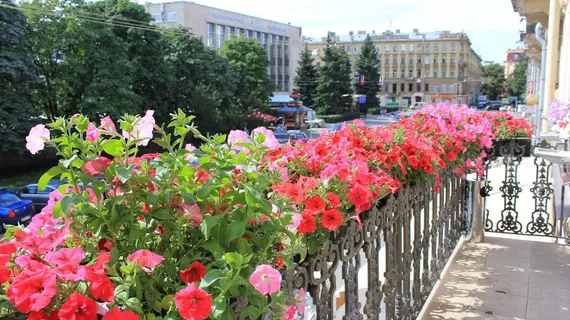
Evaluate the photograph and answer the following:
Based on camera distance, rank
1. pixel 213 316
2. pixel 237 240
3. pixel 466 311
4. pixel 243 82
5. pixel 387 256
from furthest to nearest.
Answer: pixel 243 82, pixel 466 311, pixel 387 256, pixel 237 240, pixel 213 316

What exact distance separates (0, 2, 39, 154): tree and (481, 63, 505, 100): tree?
355 ft

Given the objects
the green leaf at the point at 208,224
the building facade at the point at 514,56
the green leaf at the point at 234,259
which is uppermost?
the building facade at the point at 514,56

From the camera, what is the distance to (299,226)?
69.1 inches

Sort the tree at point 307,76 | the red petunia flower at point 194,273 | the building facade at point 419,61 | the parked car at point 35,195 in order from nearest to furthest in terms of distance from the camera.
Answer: the red petunia flower at point 194,273
the parked car at point 35,195
the tree at point 307,76
the building facade at point 419,61

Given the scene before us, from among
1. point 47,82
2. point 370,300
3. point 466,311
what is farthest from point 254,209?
point 47,82

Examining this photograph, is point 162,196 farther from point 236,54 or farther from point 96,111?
point 236,54

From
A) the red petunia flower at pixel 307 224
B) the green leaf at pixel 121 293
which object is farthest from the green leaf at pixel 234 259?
the red petunia flower at pixel 307 224

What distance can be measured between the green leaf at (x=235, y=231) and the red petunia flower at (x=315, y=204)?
44cm

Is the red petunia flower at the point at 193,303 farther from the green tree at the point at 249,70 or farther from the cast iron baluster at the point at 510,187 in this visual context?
the green tree at the point at 249,70

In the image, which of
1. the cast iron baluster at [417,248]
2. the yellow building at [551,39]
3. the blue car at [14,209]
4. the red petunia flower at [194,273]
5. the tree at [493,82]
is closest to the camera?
the red petunia flower at [194,273]

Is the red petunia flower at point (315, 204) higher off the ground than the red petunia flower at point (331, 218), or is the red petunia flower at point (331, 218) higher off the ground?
the red petunia flower at point (315, 204)

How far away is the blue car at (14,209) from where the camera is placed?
12.9 m

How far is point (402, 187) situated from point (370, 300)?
765mm

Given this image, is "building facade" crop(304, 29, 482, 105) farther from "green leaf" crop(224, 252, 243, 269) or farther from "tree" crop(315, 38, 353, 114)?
"green leaf" crop(224, 252, 243, 269)
